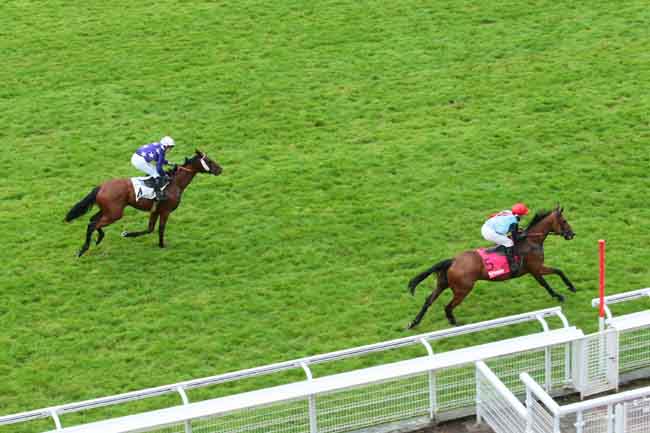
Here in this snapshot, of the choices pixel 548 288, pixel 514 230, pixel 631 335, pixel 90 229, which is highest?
pixel 90 229

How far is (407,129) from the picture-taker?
16.5 metres

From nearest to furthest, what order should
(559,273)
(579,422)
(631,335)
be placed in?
(579,422)
(631,335)
(559,273)

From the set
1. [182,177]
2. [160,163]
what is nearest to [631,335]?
[182,177]

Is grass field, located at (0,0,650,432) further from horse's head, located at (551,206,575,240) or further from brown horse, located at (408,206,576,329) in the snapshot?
horse's head, located at (551,206,575,240)

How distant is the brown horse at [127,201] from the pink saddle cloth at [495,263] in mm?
3710

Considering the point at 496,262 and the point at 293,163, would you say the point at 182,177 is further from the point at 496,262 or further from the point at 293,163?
the point at 496,262

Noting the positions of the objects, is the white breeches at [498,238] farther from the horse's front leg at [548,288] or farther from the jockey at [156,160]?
the jockey at [156,160]

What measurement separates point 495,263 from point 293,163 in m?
4.51

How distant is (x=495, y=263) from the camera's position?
12.0 metres

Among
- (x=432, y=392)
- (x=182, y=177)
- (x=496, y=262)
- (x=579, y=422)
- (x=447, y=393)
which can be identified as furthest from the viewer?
(x=182, y=177)

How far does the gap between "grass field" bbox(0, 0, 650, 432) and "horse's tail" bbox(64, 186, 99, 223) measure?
1.86 feet

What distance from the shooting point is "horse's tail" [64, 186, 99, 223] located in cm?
1348

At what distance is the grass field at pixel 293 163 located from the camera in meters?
12.4

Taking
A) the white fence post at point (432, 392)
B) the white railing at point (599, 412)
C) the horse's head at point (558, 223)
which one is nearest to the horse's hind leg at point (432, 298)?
the horse's head at point (558, 223)
